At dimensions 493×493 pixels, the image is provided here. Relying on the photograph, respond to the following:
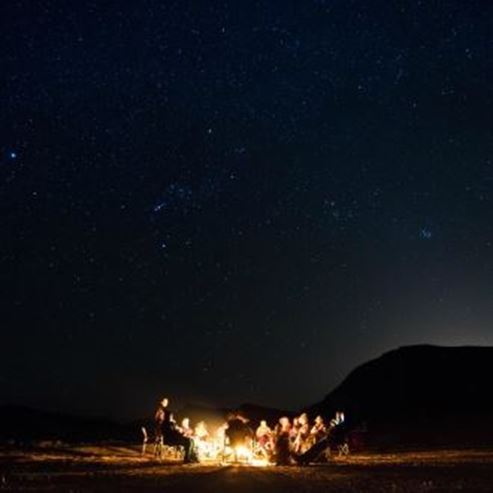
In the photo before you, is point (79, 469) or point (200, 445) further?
point (200, 445)

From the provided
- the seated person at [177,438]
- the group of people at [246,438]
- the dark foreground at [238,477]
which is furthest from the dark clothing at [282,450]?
the seated person at [177,438]

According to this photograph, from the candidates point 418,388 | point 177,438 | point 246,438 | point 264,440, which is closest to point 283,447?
point 246,438

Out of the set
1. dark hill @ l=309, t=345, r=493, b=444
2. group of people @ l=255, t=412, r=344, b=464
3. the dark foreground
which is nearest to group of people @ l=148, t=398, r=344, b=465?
group of people @ l=255, t=412, r=344, b=464

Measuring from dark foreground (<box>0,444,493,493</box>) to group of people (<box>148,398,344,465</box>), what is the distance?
152 cm

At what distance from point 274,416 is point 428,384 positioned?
24083mm

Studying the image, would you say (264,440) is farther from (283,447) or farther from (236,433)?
(283,447)

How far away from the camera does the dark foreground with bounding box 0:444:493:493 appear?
559 inches

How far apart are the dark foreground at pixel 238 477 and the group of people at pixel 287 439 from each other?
5.26 feet

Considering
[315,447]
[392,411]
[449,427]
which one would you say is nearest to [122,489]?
[315,447]

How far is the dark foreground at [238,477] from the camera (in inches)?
559

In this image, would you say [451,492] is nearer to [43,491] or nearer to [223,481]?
[223,481]

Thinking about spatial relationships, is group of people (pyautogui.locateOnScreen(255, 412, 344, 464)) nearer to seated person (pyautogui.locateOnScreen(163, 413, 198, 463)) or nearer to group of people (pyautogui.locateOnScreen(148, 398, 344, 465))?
group of people (pyautogui.locateOnScreen(148, 398, 344, 465))

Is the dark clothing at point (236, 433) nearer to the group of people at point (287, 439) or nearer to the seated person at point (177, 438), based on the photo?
the group of people at point (287, 439)

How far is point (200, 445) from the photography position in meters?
25.0
